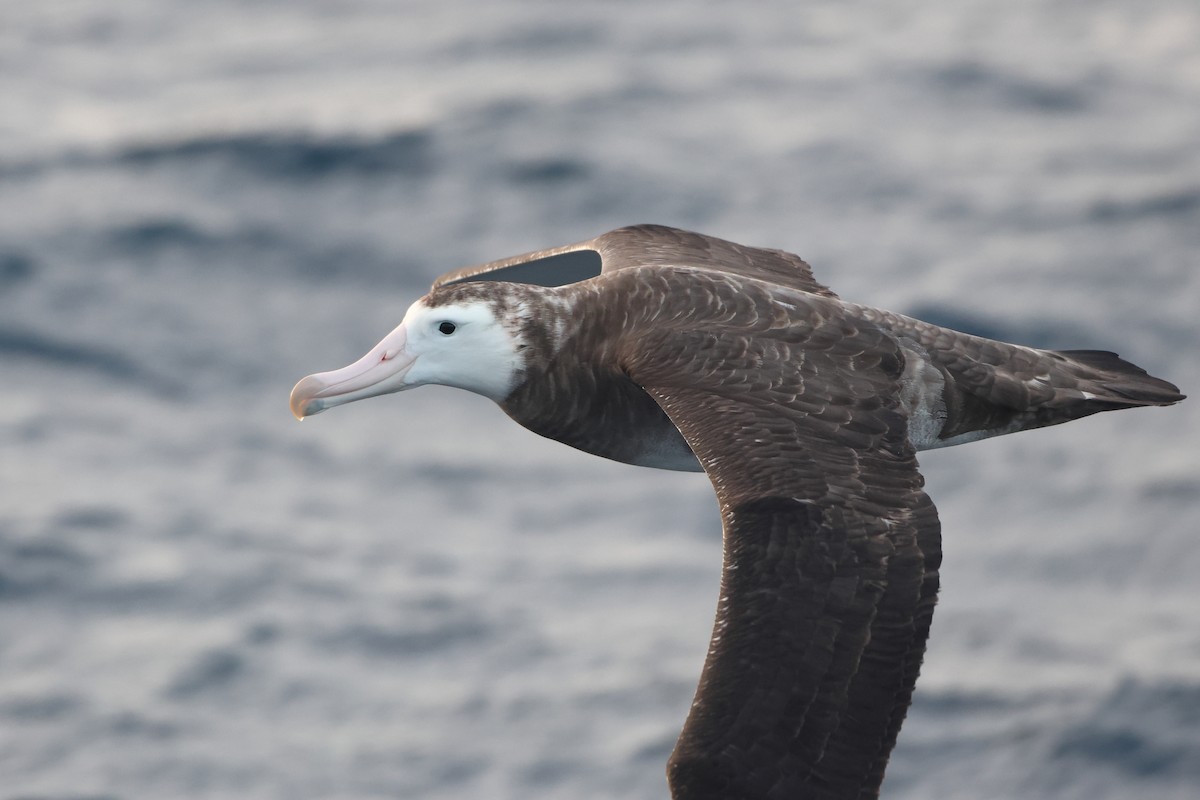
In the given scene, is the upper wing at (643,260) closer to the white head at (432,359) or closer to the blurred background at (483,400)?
the white head at (432,359)

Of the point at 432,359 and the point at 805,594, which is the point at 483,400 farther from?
the point at 805,594

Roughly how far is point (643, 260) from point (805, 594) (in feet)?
10.5

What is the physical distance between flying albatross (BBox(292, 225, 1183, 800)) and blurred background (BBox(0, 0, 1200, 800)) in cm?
848

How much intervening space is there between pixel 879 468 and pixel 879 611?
75 cm

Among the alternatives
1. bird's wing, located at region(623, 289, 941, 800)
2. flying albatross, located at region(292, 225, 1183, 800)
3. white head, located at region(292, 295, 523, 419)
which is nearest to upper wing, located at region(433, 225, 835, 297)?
flying albatross, located at region(292, 225, 1183, 800)

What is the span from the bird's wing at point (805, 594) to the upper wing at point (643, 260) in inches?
83.1

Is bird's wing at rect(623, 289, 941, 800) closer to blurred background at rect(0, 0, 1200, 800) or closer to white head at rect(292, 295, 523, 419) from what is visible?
white head at rect(292, 295, 523, 419)

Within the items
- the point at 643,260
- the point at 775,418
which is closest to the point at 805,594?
the point at 775,418

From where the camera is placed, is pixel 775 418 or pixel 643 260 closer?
pixel 775 418

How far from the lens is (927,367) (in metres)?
10.1

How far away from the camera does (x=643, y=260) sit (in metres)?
11.3

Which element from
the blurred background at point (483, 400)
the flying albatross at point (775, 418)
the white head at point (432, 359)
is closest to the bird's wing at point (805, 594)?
the flying albatross at point (775, 418)

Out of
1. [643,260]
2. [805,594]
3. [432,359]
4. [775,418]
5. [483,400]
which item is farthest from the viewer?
[483,400]

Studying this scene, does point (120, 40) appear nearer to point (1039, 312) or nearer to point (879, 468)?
Answer: point (1039, 312)
